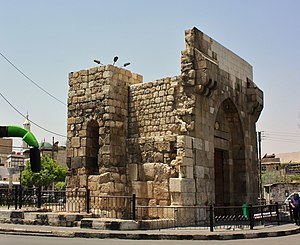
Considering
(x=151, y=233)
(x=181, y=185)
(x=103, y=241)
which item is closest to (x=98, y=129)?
(x=181, y=185)

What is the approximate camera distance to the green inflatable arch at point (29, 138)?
20.5 ft

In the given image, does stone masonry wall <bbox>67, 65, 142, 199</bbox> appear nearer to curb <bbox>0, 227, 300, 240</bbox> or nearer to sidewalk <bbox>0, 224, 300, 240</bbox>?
sidewalk <bbox>0, 224, 300, 240</bbox>

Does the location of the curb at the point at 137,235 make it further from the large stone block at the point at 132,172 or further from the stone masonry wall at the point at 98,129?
the large stone block at the point at 132,172

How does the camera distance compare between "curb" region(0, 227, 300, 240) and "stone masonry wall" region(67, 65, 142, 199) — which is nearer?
"curb" region(0, 227, 300, 240)

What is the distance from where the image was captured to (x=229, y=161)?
66.4ft

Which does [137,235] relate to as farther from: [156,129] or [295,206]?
[295,206]

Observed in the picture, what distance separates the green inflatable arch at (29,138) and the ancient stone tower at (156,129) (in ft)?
30.0

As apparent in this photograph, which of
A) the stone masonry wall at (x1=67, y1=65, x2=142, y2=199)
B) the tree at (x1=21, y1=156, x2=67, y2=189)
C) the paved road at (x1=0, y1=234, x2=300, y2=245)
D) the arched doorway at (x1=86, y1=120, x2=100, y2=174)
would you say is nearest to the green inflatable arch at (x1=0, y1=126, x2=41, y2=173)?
the paved road at (x1=0, y1=234, x2=300, y2=245)

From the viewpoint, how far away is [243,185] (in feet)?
66.1

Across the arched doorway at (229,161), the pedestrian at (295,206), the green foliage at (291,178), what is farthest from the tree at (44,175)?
the pedestrian at (295,206)

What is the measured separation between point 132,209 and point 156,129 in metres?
3.42

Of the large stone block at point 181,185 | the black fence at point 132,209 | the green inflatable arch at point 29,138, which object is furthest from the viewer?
the large stone block at point 181,185

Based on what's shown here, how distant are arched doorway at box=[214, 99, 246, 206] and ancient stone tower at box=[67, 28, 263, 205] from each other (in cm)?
6

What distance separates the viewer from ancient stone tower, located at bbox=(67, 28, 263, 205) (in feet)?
54.2
